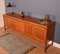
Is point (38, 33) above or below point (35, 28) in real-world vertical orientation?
below

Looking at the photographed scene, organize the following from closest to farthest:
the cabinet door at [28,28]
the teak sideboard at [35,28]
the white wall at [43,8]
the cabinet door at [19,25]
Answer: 1. the teak sideboard at [35,28]
2. the white wall at [43,8]
3. the cabinet door at [28,28]
4. the cabinet door at [19,25]

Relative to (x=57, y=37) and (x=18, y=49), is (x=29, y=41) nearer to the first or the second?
(x=18, y=49)

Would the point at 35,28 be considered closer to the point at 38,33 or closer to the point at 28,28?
the point at 38,33

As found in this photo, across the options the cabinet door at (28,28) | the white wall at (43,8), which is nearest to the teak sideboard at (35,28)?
the cabinet door at (28,28)

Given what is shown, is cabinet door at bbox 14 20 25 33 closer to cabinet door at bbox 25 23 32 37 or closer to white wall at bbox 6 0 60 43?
cabinet door at bbox 25 23 32 37

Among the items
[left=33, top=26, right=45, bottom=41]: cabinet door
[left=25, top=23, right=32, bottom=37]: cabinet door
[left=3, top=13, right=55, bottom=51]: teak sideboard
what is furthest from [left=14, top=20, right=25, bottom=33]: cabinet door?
[left=33, top=26, right=45, bottom=41]: cabinet door

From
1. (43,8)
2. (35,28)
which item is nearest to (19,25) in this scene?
(35,28)

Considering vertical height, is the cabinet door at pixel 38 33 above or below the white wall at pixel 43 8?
below

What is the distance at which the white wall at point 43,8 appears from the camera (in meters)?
2.42

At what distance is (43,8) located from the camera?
104 inches

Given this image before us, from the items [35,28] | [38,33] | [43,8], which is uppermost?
[43,8]

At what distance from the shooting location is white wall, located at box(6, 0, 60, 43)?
2422 mm

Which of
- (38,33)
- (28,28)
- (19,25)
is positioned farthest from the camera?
(19,25)

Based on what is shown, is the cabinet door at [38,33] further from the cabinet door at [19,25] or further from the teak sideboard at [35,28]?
the cabinet door at [19,25]
